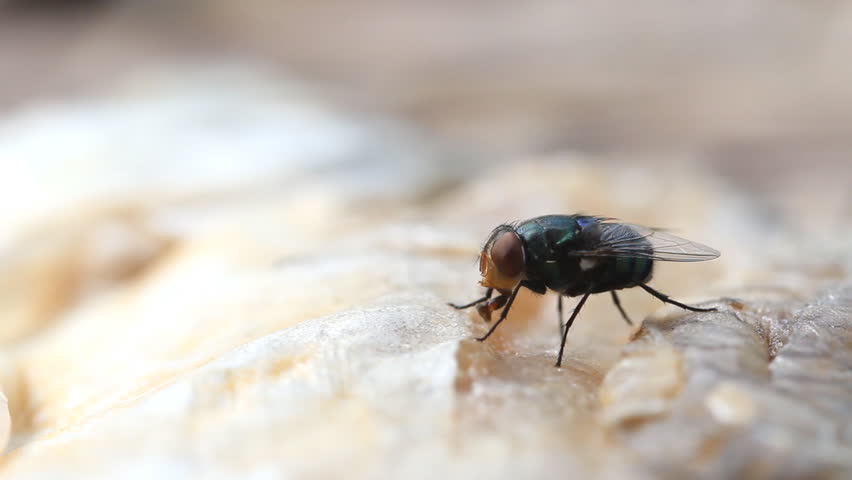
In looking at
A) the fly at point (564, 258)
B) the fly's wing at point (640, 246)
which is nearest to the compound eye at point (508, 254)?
the fly at point (564, 258)

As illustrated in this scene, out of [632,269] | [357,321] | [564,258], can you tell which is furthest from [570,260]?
[357,321]

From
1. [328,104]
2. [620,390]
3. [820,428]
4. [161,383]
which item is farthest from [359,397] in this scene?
[328,104]

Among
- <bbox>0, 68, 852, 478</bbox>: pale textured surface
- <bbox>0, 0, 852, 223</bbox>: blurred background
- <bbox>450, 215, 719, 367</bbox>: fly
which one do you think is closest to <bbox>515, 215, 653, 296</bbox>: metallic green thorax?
<bbox>450, 215, 719, 367</bbox>: fly

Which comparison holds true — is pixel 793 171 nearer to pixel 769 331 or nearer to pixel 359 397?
pixel 769 331

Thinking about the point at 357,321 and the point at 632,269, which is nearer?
the point at 357,321

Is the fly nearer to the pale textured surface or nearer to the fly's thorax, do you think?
the fly's thorax

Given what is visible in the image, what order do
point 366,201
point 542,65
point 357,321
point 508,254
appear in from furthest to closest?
point 542,65 < point 366,201 < point 508,254 < point 357,321

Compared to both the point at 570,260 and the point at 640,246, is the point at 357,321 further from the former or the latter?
the point at 640,246
